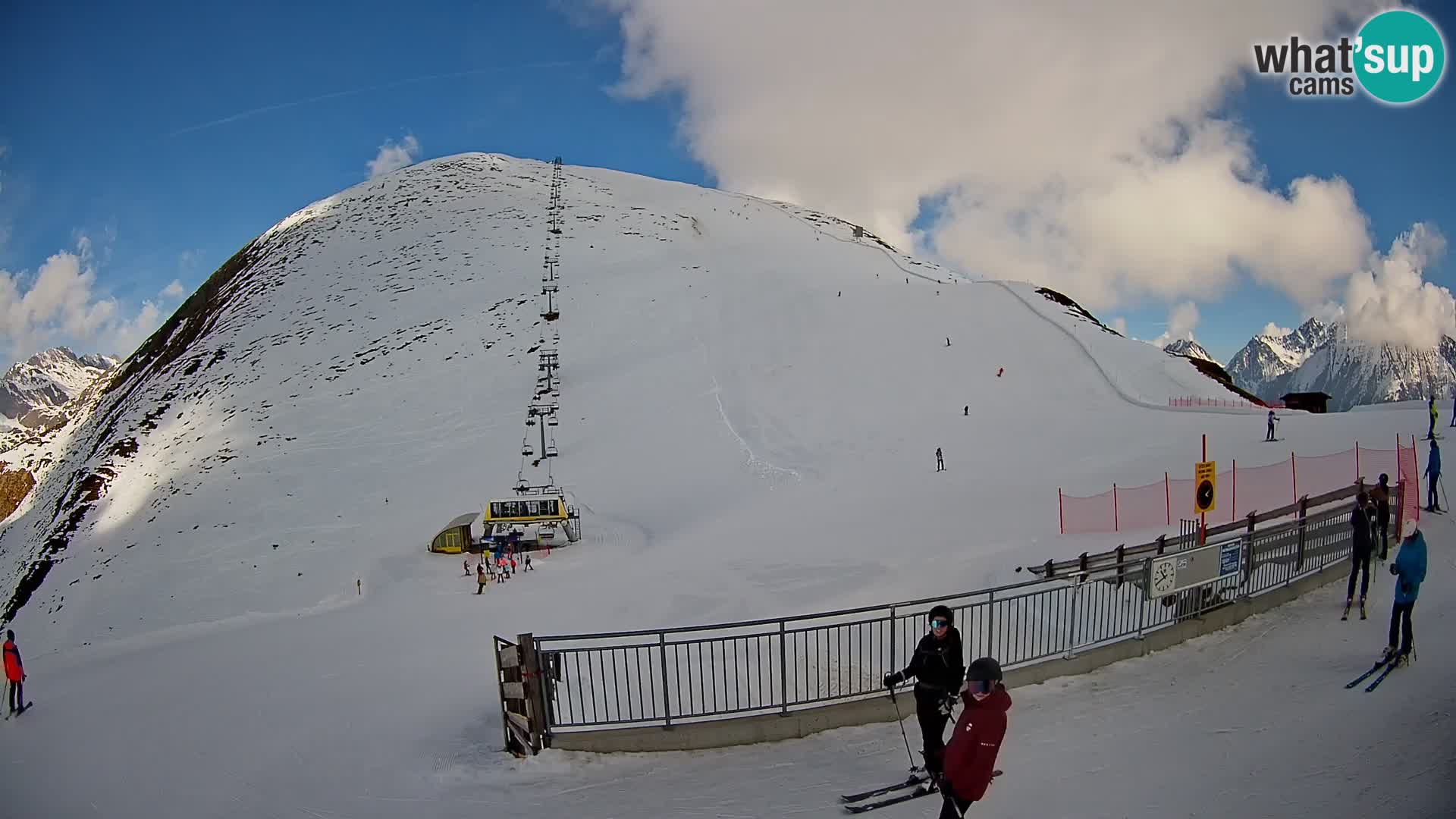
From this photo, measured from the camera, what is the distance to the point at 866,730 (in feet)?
29.5

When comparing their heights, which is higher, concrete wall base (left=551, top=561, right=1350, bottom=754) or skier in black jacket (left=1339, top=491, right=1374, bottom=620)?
skier in black jacket (left=1339, top=491, right=1374, bottom=620)

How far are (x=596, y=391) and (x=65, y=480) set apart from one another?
95.3 feet

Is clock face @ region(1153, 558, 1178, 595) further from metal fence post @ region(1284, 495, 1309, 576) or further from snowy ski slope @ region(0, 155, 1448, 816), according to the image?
metal fence post @ region(1284, 495, 1309, 576)

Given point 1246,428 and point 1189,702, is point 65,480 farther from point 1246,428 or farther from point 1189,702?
point 1246,428

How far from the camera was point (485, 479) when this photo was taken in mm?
33250

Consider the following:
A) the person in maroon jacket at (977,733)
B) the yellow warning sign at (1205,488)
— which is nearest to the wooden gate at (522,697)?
the person in maroon jacket at (977,733)

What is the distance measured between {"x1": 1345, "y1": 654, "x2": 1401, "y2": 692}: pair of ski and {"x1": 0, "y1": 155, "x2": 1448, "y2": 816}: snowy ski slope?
53cm

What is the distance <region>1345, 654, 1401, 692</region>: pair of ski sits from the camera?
8.55 metres

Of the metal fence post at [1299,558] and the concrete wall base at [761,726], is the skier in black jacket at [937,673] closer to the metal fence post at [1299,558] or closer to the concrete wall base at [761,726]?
the concrete wall base at [761,726]

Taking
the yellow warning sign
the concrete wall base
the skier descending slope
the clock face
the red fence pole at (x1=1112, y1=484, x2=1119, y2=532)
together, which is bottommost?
the skier descending slope

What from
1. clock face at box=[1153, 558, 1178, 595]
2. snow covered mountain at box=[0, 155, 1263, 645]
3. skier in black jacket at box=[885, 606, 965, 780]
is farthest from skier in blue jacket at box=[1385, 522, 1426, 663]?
snow covered mountain at box=[0, 155, 1263, 645]

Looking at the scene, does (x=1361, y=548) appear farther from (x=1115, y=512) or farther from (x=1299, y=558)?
(x=1115, y=512)

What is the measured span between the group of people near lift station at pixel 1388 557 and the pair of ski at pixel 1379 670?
20mm

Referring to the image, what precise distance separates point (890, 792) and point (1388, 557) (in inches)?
473
